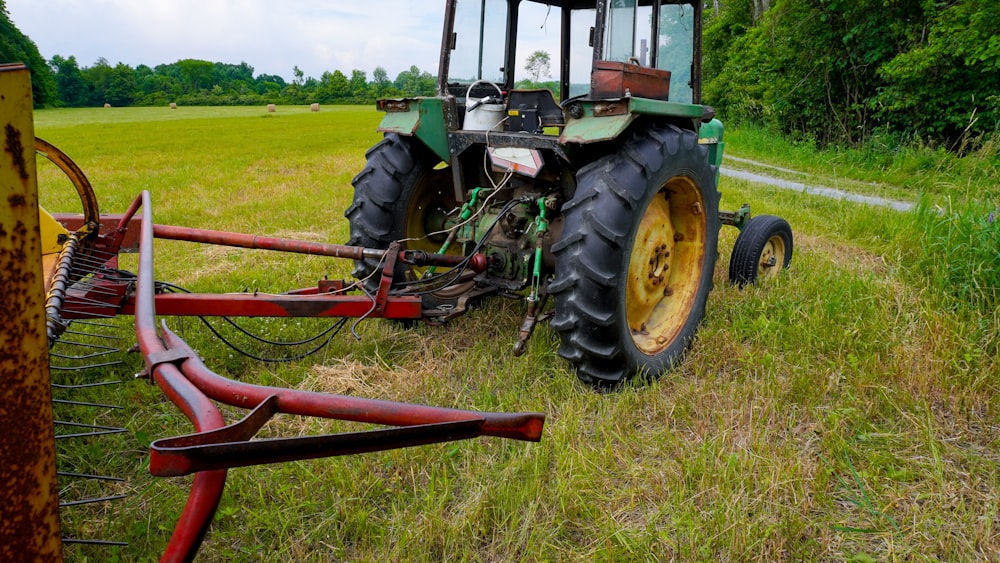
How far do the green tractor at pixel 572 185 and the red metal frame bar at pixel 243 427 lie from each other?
1563 mm

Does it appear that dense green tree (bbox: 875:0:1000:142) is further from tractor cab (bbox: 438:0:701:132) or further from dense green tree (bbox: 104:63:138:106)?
dense green tree (bbox: 104:63:138:106)

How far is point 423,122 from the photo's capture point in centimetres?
346

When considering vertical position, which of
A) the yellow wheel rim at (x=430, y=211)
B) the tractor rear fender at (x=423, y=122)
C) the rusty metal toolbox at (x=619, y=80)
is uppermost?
the rusty metal toolbox at (x=619, y=80)

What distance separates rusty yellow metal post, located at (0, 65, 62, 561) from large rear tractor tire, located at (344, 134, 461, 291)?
2.33m

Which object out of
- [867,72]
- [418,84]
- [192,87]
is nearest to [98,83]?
[192,87]

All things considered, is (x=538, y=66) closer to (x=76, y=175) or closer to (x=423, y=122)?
(x=423, y=122)

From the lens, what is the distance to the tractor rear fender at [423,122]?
3457 millimetres

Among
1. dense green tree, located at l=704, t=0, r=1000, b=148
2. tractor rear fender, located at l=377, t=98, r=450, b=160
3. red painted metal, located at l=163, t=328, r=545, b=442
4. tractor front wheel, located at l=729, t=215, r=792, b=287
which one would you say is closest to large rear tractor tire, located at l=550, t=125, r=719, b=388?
tractor front wheel, located at l=729, t=215, r=792, b=287

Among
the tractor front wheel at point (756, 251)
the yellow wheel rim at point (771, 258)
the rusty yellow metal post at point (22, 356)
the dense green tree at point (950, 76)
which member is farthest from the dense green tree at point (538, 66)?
the dense green tree at point (950, 76)

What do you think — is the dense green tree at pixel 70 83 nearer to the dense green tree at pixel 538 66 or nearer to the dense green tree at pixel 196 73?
the dense green tree at pixel 196 73

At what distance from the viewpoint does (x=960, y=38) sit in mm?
9758

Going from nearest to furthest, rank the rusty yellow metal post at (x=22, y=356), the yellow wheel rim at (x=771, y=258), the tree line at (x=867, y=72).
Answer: the rusty yellow metal post at (x=22, y=356) → the yellow wheel rim at (x=771, y=258) → the tree line at (x=867, y=72)

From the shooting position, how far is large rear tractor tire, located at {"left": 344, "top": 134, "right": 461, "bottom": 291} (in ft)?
→ 11.6

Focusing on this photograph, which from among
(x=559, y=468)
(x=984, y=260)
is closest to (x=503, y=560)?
(x=559, y=468)
